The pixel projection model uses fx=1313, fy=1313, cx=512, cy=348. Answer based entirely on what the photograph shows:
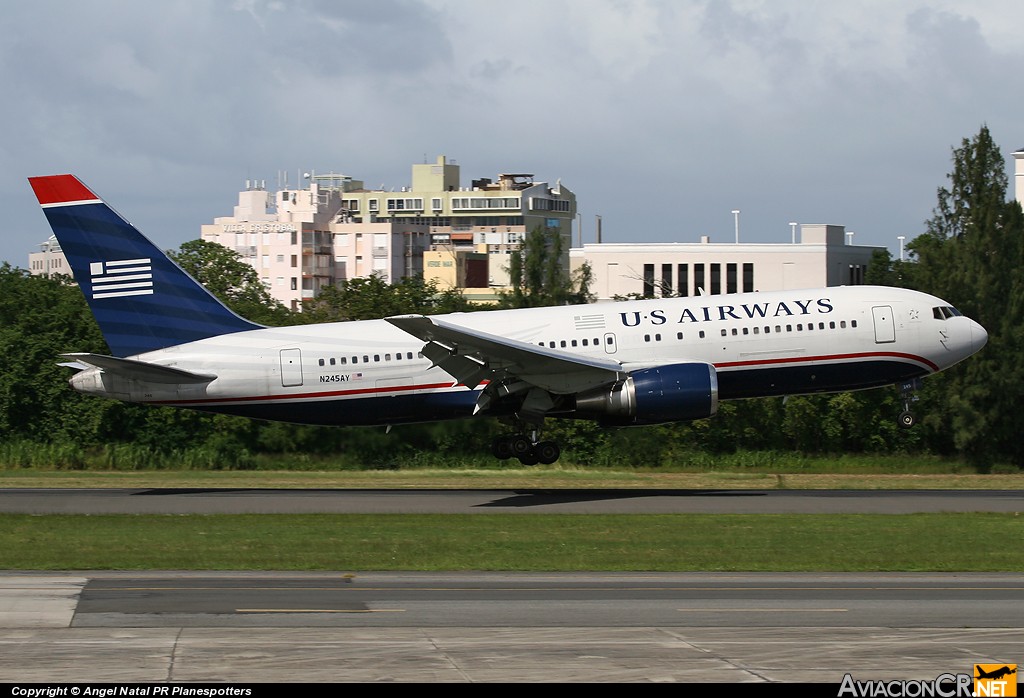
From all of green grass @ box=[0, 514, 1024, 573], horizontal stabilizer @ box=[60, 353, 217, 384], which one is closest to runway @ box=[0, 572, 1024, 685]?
green grass @ box=[0, 514, 1024, 573]

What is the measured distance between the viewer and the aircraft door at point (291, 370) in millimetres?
38156

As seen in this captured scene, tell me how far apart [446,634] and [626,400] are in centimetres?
1992

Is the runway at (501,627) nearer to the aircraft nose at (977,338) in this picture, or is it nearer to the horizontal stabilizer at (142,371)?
the horizontal stabilizer at (142,371)

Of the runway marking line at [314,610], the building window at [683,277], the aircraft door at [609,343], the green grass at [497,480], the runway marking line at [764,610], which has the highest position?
the building window at [683,277]

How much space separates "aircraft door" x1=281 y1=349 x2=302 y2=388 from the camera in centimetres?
3816

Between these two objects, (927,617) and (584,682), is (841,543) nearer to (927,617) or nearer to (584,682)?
(927,617)

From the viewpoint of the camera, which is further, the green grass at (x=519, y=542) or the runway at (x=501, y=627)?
the green grass at (x=519, y=542)

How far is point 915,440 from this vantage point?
57.0 m

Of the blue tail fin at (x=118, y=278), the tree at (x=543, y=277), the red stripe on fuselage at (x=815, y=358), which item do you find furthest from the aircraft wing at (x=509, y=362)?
the tree at (x=543, y=277)

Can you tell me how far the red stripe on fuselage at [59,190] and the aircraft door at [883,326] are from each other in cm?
2321

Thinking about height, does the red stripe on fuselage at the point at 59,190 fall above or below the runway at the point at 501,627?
above

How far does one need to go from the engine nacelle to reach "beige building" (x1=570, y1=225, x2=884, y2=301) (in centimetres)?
8277

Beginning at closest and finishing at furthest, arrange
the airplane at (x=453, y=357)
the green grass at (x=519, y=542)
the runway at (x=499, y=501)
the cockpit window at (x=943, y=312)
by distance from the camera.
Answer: the green grass at (x=519, y=542) < the runway at (x=499, y=501) < the airplane at (x=453, y=357) < the cockpit window at (x=943, y=312)

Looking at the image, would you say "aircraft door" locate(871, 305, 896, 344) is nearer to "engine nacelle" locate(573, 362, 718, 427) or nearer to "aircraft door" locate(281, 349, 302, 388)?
"engine nacelle" locate(573, 362, 718, 427)
